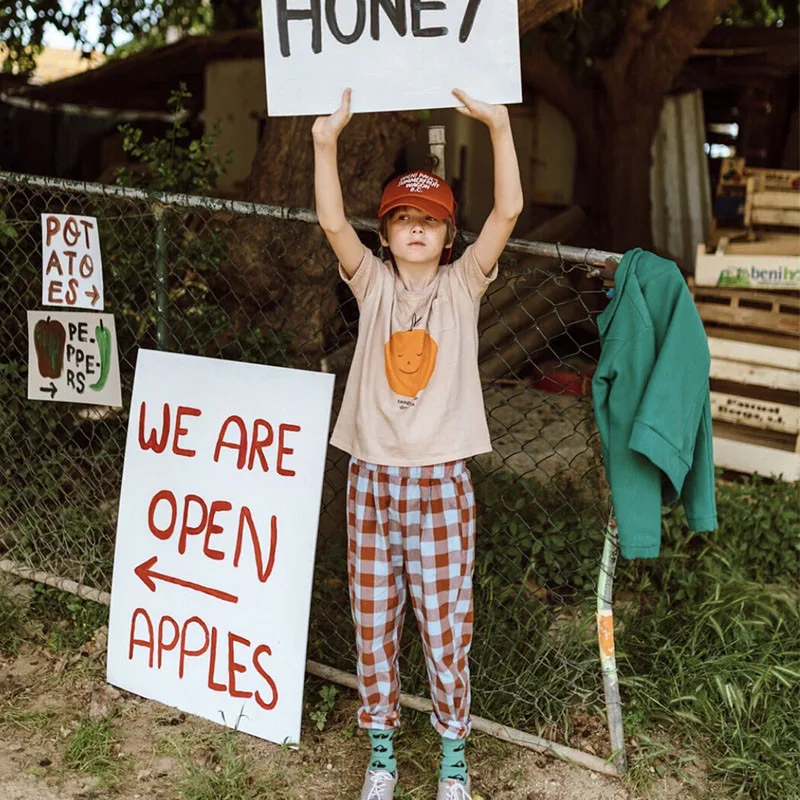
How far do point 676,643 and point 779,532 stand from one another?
1120mm

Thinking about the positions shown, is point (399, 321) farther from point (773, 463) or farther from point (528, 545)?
point (773, 463)

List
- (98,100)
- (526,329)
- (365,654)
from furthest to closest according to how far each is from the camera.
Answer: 1. (98,100)
2. (526,329)
3. (365,654)

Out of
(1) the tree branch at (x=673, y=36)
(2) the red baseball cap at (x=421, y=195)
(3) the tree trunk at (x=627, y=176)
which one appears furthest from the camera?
(3) the tree trunk at (x=627, y=176)

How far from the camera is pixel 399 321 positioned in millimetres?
2369

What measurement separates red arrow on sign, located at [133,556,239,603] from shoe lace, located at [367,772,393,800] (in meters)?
0.65

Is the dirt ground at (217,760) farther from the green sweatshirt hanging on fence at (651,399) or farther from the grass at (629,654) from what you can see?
the green sweatshirt hanging on fence at (651,399)

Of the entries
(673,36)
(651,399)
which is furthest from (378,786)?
(673,36)

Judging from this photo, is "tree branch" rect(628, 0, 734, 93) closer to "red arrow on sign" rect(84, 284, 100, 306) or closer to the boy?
the boy

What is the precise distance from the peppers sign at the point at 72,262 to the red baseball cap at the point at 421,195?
120 centimetres

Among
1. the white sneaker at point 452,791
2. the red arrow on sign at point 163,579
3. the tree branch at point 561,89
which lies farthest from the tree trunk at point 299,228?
the tree branch at point 561,89

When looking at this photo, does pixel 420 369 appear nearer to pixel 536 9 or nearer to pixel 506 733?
pixel 506 733

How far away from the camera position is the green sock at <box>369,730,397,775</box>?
2549 millimetres

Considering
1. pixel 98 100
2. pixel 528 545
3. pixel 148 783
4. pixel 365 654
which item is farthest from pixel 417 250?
pixel 98 100

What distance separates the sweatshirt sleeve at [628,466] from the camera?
88.9 inches
